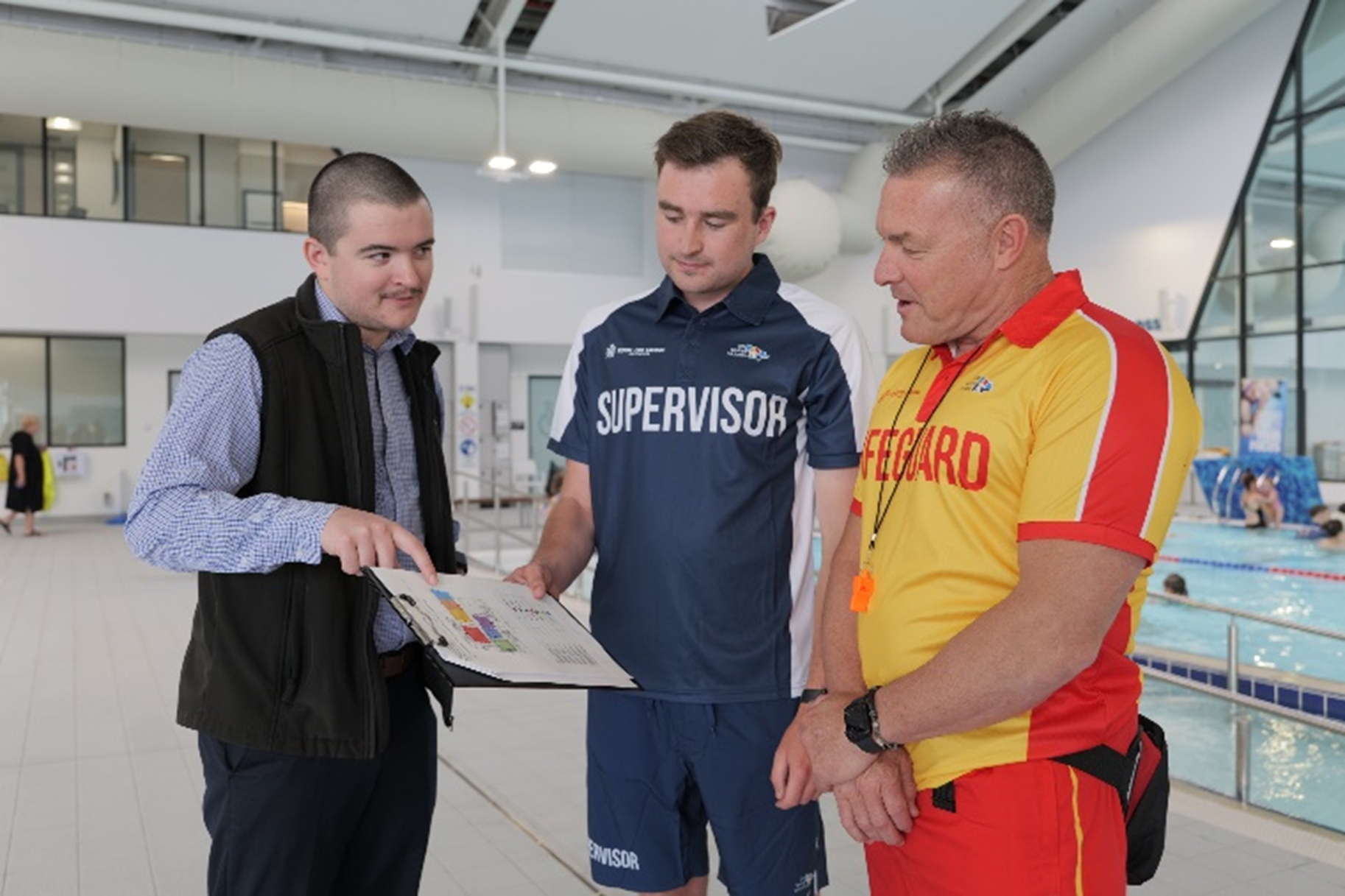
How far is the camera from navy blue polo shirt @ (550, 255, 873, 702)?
2.04 metres

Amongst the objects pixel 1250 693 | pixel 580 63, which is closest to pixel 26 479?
pixel 580 63

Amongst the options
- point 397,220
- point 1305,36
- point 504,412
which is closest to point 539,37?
point 504,412

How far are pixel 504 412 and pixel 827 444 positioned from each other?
16.2 metres

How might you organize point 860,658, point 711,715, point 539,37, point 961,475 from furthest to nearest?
point 539,37, point 711,715, point 860,658, point 961,475

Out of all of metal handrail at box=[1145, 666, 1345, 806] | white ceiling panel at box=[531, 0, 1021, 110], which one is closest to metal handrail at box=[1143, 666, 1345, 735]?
metal handrail at box=[1145, 666, 1345, 806]

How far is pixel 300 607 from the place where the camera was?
178 cm

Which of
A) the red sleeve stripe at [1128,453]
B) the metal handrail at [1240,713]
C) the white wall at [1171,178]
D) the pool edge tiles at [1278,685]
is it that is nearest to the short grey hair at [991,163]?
the red sleeve stripe at [1128,453]

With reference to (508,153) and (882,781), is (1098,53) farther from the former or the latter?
(882,781)

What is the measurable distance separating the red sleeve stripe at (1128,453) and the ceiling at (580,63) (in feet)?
42.4

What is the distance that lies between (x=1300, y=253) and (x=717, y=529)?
54.1ft

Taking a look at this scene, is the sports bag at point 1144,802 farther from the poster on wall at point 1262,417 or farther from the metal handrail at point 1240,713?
the poster on wall at point 1262,417

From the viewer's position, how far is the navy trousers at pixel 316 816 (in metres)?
1.79

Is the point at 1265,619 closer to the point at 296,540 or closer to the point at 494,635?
the point at 494,635

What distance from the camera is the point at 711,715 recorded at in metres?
2.03
